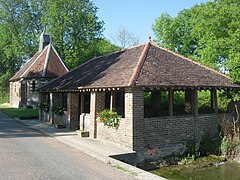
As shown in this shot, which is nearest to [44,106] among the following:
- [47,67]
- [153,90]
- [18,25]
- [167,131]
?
[153,90]

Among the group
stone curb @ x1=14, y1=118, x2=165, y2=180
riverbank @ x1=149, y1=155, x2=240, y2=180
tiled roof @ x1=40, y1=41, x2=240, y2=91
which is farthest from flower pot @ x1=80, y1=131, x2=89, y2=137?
riverbank @ x1=149, y1=155, x2=240, y2=180

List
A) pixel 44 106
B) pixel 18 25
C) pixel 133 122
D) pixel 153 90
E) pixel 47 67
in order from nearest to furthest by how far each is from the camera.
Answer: pixel 133 122 → pixel 153 90 → pixel 44 106 → pixel 47 67 → pixel 18 25

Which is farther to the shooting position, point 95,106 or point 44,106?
point 44,106

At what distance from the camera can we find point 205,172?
9.38 meters

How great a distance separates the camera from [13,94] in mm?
39969

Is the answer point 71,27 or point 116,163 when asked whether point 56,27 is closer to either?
point 71,27

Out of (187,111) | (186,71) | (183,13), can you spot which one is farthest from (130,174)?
(183,13)

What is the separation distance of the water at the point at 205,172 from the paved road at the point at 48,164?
8.04 ft

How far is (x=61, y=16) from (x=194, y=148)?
Result: 31.8 metres

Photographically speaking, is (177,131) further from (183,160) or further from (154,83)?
(154,83)

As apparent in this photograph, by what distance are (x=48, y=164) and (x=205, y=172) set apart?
5424 mm

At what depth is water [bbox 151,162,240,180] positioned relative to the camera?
348 inches

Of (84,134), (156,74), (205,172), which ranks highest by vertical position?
(156,74)

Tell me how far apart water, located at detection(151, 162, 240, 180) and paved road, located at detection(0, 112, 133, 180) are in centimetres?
245
